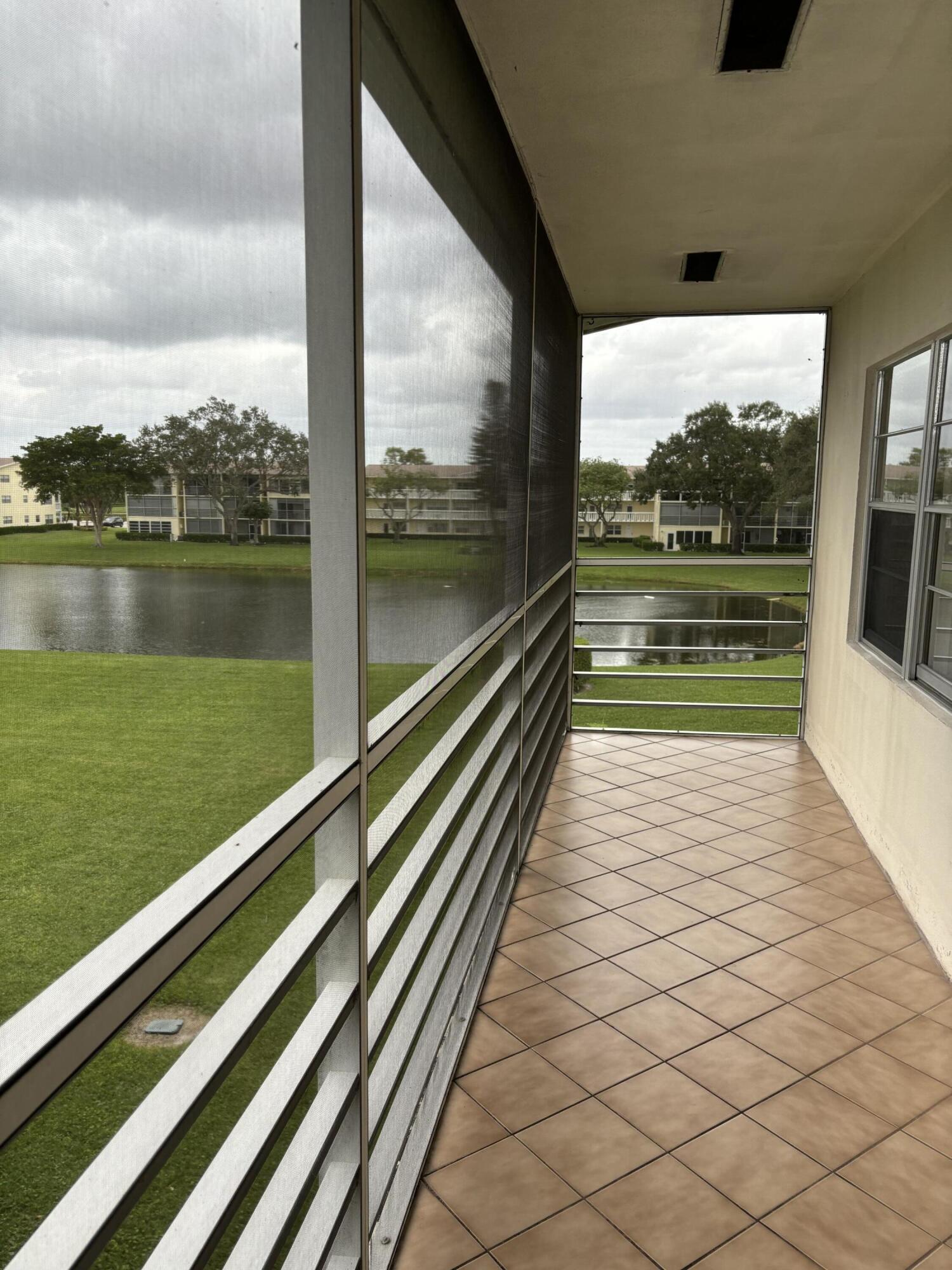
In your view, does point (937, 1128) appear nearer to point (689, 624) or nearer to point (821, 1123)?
point (821, 1123)

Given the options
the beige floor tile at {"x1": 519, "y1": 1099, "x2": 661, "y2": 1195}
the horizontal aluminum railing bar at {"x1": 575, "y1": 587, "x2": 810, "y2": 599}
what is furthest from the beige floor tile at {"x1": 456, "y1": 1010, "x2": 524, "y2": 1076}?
the horizontal aluminum railing bar at {"x1": 575, "y1": 587, "x2": 810, "y2": 599}

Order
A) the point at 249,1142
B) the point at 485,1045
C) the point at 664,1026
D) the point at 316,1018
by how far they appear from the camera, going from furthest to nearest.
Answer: the point at 664,1026 → the point at 485,1045 → the point at 316,1018 → the point at 249,1142

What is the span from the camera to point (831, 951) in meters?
3.08

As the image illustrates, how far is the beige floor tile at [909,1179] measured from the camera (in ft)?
6.39

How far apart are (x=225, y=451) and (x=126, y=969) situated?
1.54 feet

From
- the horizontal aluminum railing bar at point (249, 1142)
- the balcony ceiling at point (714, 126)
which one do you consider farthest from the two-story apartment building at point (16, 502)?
the balcony ceiling at point (714, 126)

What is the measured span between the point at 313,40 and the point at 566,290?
3840 mm

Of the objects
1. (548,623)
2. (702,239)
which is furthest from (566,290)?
(548,623)

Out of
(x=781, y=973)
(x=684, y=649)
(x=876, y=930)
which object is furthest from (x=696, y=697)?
(x=781, y=973)

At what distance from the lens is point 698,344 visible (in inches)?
217

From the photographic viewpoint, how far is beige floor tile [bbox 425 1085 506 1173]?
2.10m

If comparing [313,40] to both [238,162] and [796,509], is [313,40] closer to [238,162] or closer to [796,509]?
[238,162]

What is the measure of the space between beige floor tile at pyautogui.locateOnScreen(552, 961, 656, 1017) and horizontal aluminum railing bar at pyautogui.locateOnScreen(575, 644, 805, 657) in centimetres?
310

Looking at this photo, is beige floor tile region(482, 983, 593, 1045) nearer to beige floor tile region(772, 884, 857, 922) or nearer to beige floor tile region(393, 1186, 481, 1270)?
beige floor tile region(393, 1186, 481, 1270)
